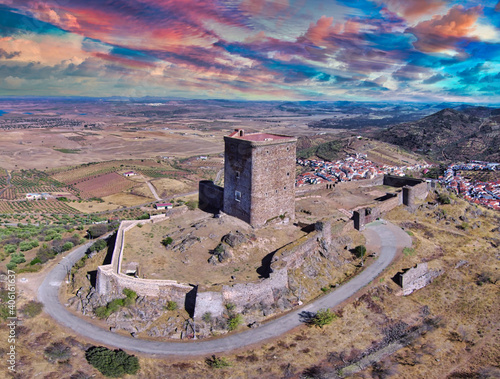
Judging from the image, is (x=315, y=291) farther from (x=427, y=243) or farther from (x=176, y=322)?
(x=427, y=243)

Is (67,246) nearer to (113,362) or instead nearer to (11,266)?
(11,266)

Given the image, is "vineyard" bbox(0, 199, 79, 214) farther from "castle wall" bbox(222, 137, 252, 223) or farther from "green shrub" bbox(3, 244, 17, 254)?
"castle wall" bbox(222, 137, 252, 223)

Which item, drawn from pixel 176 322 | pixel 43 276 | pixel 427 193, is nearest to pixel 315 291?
pixel 176 322

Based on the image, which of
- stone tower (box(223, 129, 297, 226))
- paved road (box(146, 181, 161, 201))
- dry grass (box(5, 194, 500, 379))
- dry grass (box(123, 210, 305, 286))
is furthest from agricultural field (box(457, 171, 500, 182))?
paved road (box(146, 181, 161, 201))

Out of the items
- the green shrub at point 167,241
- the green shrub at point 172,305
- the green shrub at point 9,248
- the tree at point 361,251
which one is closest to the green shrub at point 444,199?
the tree at point 361,251

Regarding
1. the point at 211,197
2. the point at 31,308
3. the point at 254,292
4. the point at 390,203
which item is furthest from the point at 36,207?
the point at 390,203

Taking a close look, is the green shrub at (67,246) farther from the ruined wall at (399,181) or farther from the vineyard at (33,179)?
the vineyard at (33,179)
